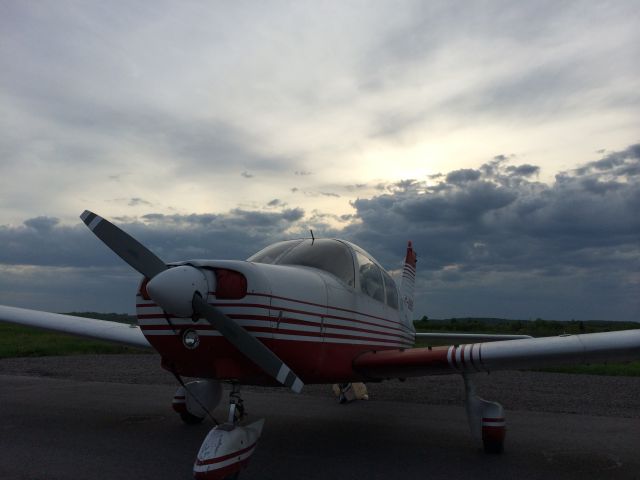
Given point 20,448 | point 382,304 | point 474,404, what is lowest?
point 20,448

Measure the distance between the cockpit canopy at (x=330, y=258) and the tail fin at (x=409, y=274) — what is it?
16.3 ft

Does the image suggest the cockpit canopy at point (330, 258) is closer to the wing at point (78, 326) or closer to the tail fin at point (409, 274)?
the wing at point (78, 326)

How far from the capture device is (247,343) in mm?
4402

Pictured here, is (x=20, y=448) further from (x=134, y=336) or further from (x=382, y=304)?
(x=382, y=304)

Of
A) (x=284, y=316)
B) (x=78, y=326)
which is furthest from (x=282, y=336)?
(x=78, y=326)

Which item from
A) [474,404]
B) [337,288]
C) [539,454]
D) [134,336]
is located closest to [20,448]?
[134,336]

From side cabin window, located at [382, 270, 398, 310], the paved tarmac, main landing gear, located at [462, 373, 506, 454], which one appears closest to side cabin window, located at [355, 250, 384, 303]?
side cabin window, located at [382, 270, 398, 310]

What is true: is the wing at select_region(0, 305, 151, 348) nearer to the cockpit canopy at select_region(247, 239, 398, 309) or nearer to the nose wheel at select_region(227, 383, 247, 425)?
the cockpit canopy at select_region(247, 239, 398, 309)

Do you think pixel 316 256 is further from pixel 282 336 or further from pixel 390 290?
pixel 390 290

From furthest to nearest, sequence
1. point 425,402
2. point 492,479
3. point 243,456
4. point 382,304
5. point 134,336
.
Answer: point 425,402
point 134,336
point 382,304
point 492,479
point 243,456

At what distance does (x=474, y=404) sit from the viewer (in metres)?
6.27

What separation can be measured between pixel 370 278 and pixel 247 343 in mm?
2921

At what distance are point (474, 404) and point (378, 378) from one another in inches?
44.7

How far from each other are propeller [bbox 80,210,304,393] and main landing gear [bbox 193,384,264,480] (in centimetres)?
61
